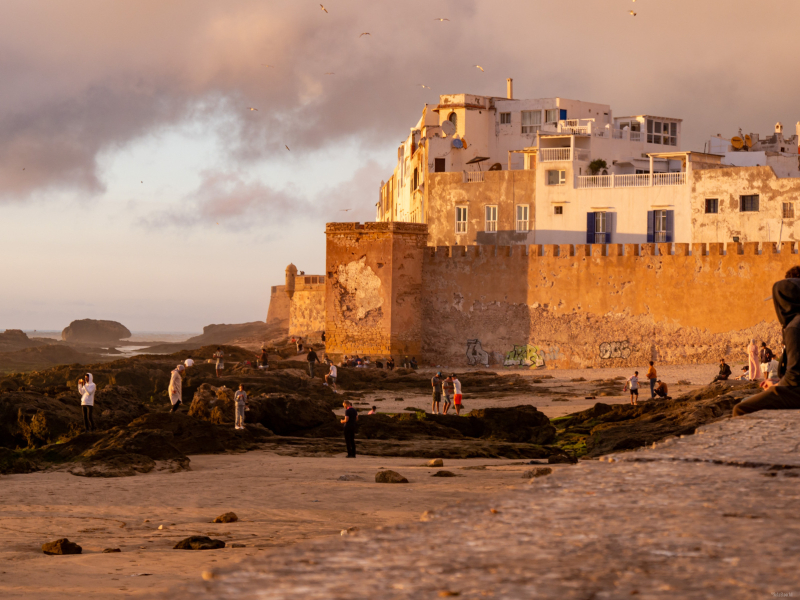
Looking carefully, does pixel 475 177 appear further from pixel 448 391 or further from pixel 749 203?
pixel 448 391

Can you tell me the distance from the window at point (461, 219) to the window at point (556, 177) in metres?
3.90

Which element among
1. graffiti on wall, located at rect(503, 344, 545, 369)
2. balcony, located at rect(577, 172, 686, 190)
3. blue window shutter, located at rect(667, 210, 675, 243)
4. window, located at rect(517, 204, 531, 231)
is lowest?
graffiti on wall, located at rect(503, 344, 545, 369)

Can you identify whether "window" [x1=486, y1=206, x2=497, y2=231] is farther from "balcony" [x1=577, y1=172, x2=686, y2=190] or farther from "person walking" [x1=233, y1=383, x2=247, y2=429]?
"person walking" [x1=233, y1=383, x2=247, y2=429]

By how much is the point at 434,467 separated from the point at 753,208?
93.0ft

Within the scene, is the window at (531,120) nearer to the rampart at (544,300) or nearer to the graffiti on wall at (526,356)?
the rampart at (544,300)

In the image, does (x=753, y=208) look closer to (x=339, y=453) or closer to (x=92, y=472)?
(x=339, y=453)

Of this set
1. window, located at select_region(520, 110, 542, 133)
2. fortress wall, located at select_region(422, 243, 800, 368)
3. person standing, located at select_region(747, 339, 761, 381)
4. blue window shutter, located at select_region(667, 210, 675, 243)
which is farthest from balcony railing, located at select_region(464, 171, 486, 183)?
person standing, located at select_region(747, 339, 761, 381)

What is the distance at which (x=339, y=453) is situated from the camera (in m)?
14.2

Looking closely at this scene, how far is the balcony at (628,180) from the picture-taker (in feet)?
124

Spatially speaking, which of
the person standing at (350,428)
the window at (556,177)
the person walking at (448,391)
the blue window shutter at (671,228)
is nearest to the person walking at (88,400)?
the person standing at (350,428)

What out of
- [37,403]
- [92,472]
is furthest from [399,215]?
[92,472]

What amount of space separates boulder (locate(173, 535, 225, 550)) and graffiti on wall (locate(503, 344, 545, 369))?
83.3 ft

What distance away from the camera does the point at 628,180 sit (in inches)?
1528

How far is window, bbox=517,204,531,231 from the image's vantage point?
3984 centimetres
